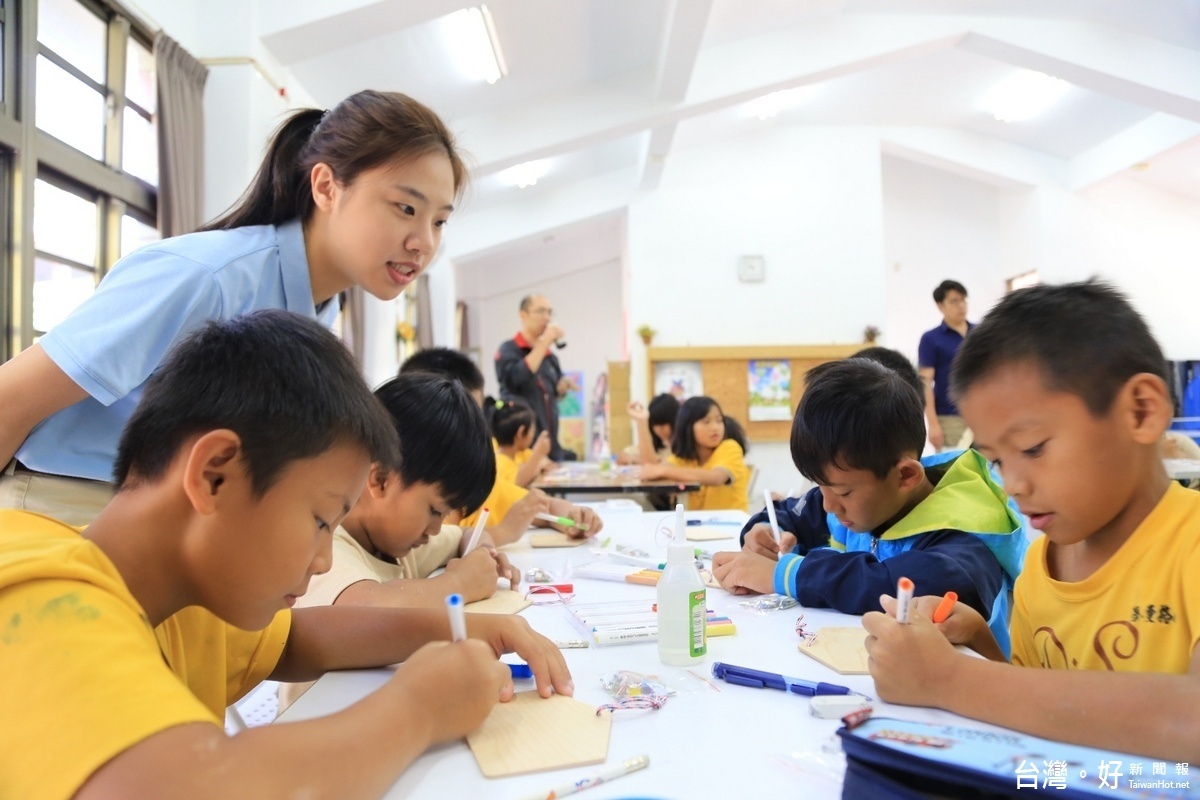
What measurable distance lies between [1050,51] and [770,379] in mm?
3178

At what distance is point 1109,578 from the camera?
84 centimetres

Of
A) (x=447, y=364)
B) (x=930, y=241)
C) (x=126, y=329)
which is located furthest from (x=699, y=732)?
(x=930, y=241)

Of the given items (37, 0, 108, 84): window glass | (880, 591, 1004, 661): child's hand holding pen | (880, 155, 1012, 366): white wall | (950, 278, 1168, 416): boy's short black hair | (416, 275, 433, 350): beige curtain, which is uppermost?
(880, 155, 1012, 366): white wall

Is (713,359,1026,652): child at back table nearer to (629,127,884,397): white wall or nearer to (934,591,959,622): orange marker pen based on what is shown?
(934,591,959,622): orange marker pen

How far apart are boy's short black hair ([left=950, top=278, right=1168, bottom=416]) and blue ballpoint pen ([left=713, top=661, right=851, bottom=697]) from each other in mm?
409

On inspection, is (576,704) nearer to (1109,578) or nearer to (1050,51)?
(1109,578)

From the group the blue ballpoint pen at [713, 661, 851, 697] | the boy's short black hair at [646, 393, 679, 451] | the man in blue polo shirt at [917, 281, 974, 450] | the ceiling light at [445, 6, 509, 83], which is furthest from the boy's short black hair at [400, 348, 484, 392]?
the man in blue polo shirt at [917, 281, 974, 450]

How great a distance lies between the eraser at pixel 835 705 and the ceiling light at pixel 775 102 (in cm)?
634

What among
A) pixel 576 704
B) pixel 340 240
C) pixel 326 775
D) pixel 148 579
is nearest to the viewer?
pixel 326 775

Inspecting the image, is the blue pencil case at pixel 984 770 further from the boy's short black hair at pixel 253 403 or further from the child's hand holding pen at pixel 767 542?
the child's hand holding pen at pixel 767 542

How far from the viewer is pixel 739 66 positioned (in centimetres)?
524

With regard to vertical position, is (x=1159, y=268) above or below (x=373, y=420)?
above

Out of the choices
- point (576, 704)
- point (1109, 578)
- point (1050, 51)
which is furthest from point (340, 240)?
point (1050, 51)

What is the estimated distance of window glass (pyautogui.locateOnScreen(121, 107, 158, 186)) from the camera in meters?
3.28
